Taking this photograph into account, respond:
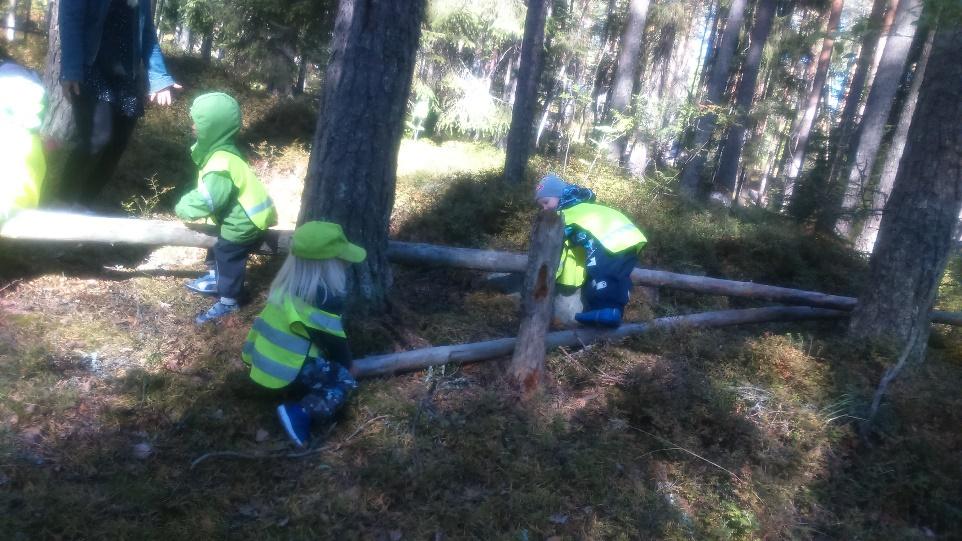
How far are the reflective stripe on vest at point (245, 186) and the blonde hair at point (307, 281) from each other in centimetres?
144

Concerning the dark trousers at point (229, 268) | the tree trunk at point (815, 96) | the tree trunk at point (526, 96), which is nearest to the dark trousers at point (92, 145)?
the dark trousers at point (229, 268)

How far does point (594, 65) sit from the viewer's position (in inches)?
1008

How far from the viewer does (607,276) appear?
5188 millimetres

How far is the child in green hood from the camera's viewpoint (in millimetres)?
5000

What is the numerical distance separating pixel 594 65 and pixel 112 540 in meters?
25.4

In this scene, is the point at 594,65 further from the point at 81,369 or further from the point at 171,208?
the point at 81,369

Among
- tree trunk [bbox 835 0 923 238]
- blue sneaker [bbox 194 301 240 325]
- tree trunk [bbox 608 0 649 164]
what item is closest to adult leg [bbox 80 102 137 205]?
blue sneaker [bbox 194 301 240 325]

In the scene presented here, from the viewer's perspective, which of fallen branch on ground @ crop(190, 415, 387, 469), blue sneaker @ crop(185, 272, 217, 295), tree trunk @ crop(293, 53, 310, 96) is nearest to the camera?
fallen branch on ground @ crop(190, 415, 387, 469)

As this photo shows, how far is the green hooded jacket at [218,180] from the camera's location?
196 inches

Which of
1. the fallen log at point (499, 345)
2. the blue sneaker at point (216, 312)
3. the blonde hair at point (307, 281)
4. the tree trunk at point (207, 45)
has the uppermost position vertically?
the tree trunk at point (207, 45)

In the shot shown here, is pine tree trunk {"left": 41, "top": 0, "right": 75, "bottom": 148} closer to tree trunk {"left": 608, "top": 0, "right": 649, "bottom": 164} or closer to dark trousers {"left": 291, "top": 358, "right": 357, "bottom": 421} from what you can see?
dark trousers {"left": 291, "top": 358, "right": 357, "bottom": 421}

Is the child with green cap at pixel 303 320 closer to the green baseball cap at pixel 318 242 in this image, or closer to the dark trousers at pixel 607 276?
the green baseball cap at pixel 318 242

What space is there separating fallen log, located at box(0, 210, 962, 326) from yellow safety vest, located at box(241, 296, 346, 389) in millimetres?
1949

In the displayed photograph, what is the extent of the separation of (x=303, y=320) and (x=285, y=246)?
2097 millimetres
